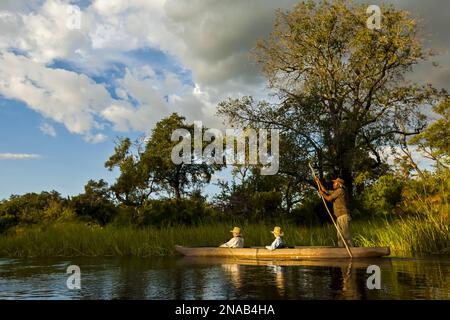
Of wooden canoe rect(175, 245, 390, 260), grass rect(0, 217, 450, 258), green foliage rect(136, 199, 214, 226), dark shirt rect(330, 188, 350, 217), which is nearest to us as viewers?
wooden canoe rect(175, 245, 390, 260)

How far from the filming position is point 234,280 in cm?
1170

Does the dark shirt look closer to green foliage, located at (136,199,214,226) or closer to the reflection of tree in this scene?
the reflection of tree

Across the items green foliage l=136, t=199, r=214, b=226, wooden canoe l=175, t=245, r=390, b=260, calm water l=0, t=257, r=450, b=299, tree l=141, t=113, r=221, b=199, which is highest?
tree l=141, t=113, r=221, b=199

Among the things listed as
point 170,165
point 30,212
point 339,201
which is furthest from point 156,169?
point 339,201

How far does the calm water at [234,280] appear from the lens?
9.70 meters

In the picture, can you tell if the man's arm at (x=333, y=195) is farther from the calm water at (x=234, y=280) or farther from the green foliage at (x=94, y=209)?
the green foliage at (x=94, y=209)

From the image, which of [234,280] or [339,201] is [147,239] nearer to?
[339,201]

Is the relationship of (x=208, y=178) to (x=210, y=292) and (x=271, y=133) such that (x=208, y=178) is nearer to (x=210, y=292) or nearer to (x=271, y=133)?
(x=271, y=133)

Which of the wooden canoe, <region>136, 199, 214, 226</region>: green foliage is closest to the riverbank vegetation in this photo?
<region>136, 199, 214, 226</region>: green foliage

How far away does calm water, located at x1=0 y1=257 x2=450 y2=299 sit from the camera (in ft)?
31.8

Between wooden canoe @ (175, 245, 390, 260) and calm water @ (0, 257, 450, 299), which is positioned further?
wooden canoe @ (175, 245, 390, 260)

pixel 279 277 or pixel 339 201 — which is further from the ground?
pixel 339 201

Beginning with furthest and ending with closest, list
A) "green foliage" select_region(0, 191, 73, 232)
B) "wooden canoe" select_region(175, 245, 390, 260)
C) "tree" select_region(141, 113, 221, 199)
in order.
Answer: "tree" select_region(141, 113, 221, 199) < "green foliage" select_region(0, 191, 73, 232) < "wooden canoe" select_region(175, 245, 390, 260)
